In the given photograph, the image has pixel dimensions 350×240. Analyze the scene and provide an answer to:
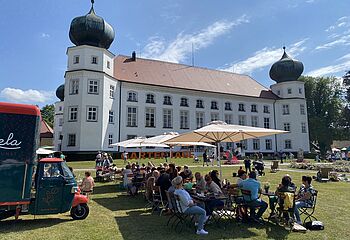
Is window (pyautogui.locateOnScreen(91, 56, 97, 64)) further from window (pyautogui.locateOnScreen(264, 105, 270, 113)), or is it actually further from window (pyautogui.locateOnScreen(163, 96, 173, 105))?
window (pyautogui.locateOnScreen(264, 105, 270, 113))

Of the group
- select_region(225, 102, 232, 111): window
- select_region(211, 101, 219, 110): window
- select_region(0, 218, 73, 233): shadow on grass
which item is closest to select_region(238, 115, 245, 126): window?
select_region(225, 102, 232, 111): window

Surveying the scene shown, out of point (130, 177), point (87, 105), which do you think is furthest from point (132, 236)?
point (87, 105)

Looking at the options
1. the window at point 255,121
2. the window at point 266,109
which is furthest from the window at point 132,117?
the window at point 266,109

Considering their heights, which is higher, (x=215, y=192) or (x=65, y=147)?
(x=65, y=147)

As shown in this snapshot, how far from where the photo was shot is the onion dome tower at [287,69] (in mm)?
51562

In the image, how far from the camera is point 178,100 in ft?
141

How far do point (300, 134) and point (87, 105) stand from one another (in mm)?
38304

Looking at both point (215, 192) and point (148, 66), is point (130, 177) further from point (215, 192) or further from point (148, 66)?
point (148, 66)

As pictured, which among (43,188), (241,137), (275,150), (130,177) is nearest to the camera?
(43,188)

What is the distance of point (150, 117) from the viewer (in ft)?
133

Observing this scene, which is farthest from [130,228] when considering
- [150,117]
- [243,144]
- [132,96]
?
[243,144]

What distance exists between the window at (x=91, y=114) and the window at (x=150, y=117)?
26.7 feet

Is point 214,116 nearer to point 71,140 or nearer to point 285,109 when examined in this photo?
point 285,109

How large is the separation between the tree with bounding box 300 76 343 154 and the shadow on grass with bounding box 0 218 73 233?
57454 mm
